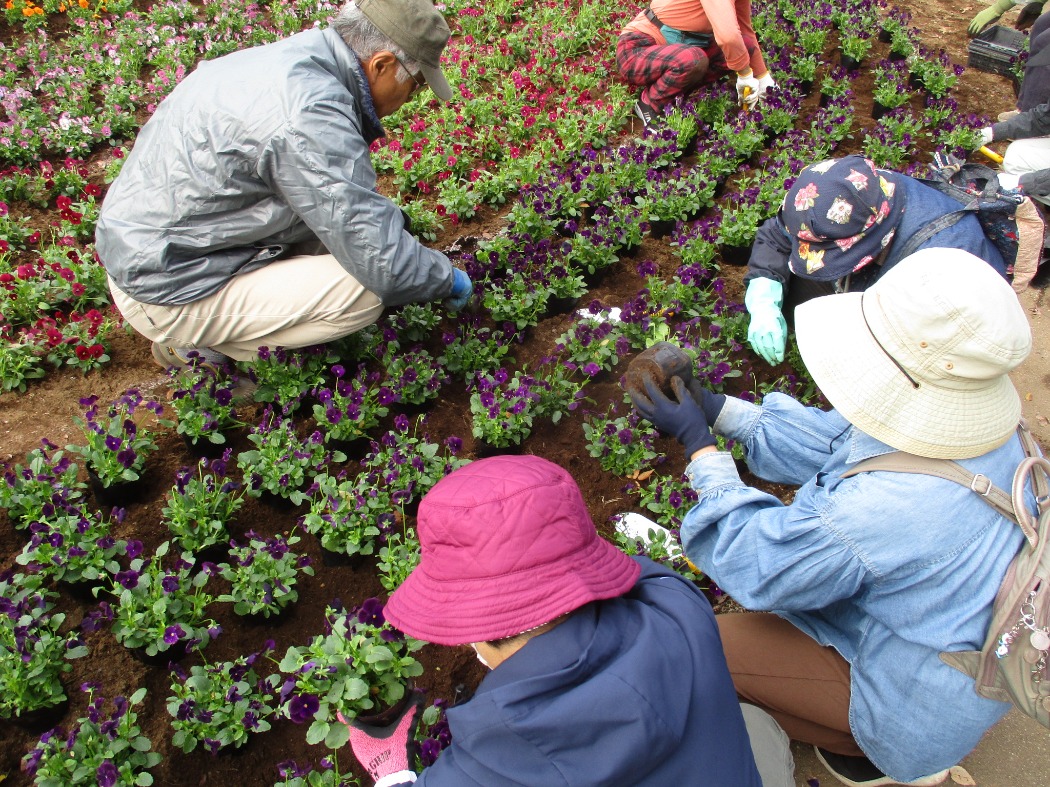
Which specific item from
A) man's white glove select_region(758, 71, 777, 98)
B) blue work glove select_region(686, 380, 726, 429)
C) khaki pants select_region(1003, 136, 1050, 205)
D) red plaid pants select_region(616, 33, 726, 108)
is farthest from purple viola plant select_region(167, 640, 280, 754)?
man's white glove select_region(758, 71, 777, 98)

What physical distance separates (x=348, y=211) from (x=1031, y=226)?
7.51ft

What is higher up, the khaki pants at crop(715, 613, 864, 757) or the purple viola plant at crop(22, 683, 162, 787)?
the purple viola plant at crop(22, 683, 162, 787)

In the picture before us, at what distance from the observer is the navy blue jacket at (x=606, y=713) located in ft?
3.66

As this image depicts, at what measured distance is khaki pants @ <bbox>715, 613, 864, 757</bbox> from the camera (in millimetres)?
1929

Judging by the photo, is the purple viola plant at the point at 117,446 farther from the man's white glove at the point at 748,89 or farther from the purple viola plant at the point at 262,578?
the man's white glove at the point at 748,89

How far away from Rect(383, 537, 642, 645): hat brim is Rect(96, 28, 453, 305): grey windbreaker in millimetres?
1470

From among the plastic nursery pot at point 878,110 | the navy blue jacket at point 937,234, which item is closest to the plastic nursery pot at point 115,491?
the navy blue jacket at point 937,234

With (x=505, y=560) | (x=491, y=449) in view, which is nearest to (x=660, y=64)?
(x=491, y=449)

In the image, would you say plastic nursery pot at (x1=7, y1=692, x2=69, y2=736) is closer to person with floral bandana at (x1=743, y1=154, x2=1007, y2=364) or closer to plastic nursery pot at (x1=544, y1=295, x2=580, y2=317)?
plastic nursery pot at (x1=544, y1=295, x2=580, y2=317)

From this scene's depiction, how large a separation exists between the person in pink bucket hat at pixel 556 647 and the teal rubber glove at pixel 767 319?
71.7 inches

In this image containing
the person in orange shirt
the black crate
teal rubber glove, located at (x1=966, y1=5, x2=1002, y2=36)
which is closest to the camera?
the person in orange shirt

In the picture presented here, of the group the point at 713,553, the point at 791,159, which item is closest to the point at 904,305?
the point at 713,553

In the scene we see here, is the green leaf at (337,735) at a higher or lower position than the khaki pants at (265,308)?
lower

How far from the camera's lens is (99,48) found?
18.1 ft
